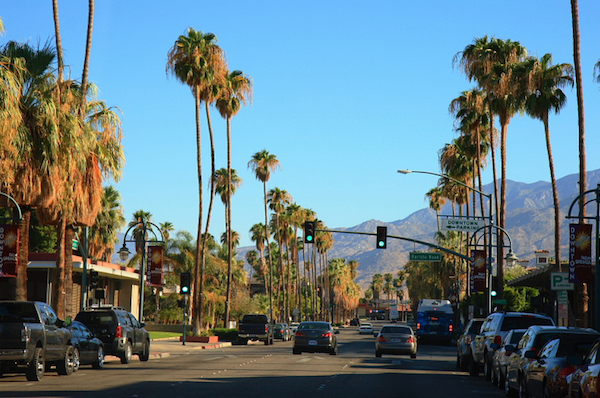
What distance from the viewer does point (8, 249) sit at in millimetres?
22797

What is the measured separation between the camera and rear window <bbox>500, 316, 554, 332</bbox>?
69.2ft

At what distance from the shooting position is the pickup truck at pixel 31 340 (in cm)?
1762

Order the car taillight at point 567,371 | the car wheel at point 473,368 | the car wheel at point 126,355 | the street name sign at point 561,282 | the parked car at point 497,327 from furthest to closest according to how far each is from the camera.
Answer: the car wheel at point 126,355 < the street name sign at point 561,282 < the car wheel at point 473,368 < the parked car at point 497,327 < the car taillight at point 567,371

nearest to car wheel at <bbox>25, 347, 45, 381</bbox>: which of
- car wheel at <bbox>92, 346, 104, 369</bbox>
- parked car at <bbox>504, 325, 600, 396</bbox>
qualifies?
car wheel at <bbox>92, 346, 104, 369</bbox>

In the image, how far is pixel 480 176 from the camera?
5572 centimetres

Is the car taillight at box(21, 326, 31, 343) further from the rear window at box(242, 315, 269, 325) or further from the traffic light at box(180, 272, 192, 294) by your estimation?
the rear window at box(242, 315, 269, 325)

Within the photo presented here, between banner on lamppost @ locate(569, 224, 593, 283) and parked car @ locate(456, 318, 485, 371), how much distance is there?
11.5 feet

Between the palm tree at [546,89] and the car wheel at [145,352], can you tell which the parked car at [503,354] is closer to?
the car wheel at [145,352]

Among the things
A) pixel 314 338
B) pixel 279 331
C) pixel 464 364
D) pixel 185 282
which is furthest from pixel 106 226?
pixel 464 364

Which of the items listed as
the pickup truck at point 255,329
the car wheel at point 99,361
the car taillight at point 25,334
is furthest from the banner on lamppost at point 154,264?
the car taillight at point 25,334

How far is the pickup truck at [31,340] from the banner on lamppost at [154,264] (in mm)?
20366

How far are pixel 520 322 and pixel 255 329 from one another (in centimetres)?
2964

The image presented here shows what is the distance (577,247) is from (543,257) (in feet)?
289

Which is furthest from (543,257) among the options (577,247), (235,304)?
(577,247)
